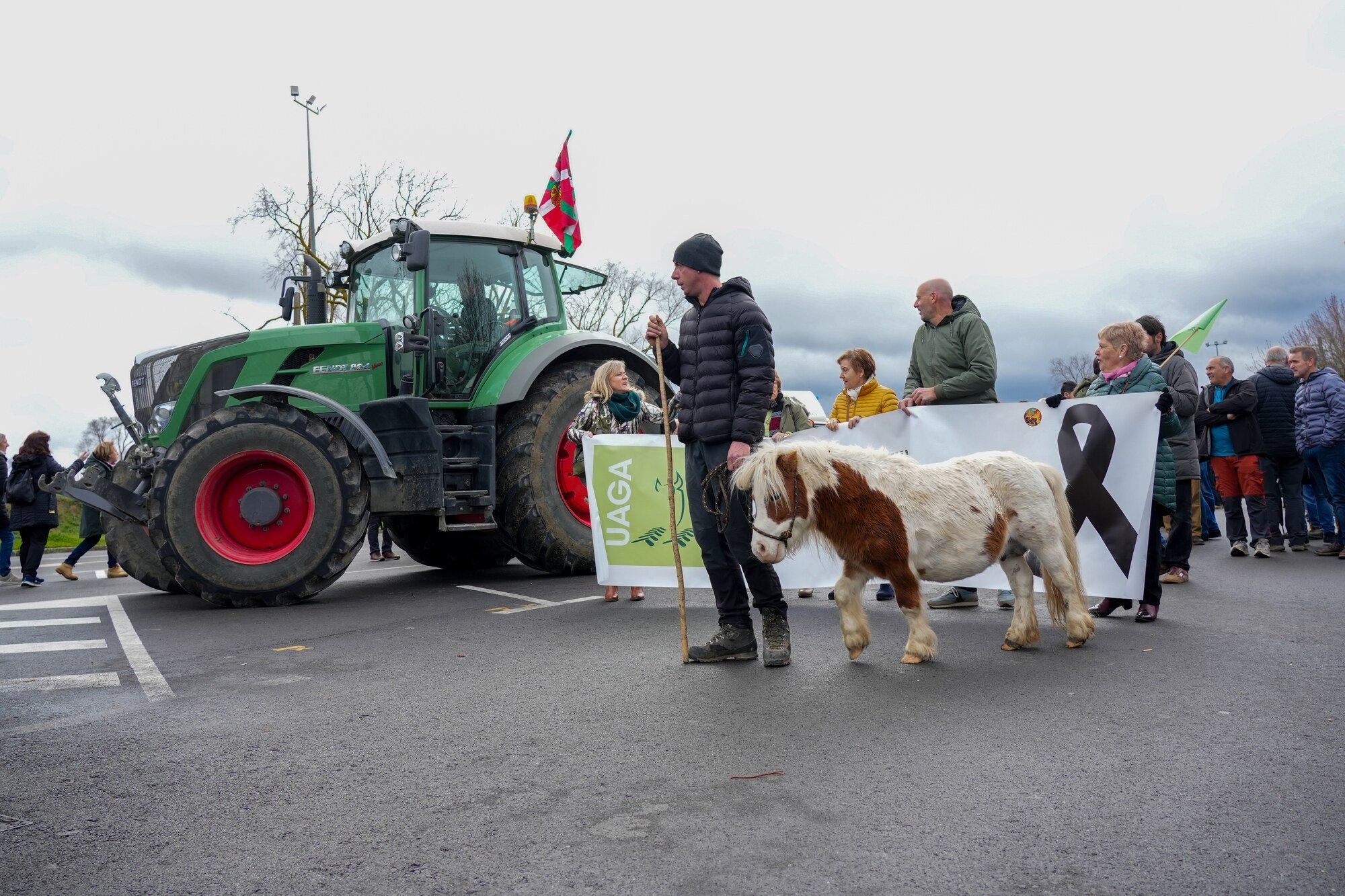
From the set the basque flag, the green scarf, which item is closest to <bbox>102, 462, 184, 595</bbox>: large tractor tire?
the green scarf

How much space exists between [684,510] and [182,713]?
13.8 feet

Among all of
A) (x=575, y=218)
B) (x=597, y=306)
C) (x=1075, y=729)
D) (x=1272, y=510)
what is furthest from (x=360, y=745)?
(x=597, y=306)

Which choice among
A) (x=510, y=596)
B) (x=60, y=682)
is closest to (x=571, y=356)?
(x=510, y=596)

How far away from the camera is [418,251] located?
309 inches

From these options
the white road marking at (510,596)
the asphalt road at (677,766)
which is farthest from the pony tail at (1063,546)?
the white road marking at (510,596)

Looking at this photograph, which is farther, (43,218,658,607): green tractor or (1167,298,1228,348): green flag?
(1167,298,1228,348): green flag

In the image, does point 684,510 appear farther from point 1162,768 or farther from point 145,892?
point 145,892

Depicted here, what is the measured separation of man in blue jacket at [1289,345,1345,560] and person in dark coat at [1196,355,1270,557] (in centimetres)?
43

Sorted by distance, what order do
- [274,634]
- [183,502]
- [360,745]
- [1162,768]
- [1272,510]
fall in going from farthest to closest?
[1272,510]
[183,502]
[274,634]
[360,745]
[1162,768]

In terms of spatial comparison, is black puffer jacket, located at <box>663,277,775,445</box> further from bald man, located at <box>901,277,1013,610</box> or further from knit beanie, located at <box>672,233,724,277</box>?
bald man, located at <box>901,277,1013,610</box>

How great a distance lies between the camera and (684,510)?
7629 mm

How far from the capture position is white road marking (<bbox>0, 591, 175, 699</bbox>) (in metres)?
4.75

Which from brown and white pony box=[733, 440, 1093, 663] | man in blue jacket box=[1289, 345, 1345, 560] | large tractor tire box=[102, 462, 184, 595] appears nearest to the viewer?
brown and white pony box=[733, 440, 1093, 663]

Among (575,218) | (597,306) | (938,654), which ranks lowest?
(938,654)
